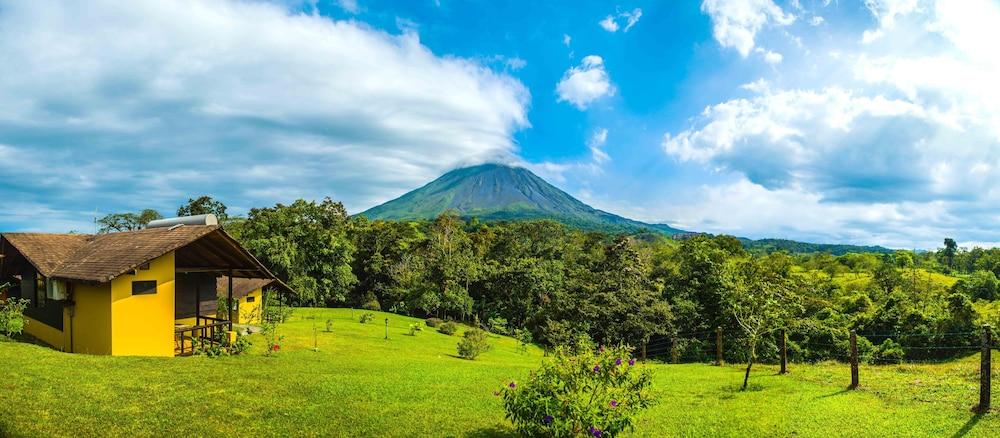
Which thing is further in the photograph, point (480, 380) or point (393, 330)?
point (393, 330)

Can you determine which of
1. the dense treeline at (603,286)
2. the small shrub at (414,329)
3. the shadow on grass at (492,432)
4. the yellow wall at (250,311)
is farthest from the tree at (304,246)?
the shadow on grass at (492,432)

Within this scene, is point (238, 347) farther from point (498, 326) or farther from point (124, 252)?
point (498, 326)

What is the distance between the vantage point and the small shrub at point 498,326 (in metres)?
35.9

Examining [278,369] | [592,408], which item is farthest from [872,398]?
[278,369]

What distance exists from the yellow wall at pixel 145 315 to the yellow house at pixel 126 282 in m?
0.02

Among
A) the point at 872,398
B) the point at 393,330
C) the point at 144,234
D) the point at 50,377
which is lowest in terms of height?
the point at 393,330

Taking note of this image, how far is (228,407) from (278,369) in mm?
3476

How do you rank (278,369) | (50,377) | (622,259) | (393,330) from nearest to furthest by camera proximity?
(50,377)
(278,369)
(393,330)
(622,259)

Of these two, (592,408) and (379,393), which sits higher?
(592,408)

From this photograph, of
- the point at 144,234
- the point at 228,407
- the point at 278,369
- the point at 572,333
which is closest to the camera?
the point at 228,407

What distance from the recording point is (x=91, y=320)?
11.9 meters

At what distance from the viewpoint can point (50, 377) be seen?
863 cm

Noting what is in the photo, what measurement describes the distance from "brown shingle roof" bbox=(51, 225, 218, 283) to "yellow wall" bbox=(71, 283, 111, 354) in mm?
383

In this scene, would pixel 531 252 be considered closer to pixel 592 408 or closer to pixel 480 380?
pixel 480 380
